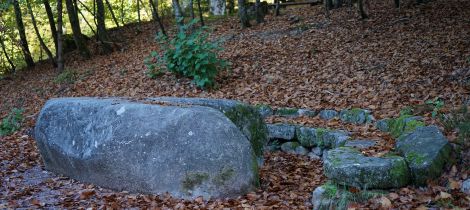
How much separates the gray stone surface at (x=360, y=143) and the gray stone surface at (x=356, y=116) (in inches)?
52.0

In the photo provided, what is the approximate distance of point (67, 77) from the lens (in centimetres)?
1489

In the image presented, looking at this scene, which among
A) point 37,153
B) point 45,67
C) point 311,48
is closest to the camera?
point 37,153

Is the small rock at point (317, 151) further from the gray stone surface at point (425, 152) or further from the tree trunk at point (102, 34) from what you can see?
the tree trunk at point (102, 34)

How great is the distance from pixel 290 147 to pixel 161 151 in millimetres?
2838

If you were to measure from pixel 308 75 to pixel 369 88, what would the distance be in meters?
1.82

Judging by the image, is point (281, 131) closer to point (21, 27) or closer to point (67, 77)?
point (67, 77)

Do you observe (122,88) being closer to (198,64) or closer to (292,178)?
(198,64)

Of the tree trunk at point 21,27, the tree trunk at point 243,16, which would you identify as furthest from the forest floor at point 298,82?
the tree trunk at point 21,27

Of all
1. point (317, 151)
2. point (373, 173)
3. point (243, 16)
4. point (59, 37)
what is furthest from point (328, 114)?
point (59, 37)

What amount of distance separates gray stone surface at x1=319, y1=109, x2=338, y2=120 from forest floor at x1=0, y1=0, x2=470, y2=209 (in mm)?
328

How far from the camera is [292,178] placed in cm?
599

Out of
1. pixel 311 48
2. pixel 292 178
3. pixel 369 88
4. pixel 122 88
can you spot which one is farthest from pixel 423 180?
pixel 122 88

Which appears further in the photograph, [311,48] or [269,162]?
[311,48]

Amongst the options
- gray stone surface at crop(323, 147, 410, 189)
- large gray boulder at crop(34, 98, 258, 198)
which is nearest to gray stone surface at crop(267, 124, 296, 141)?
large gray boulder at crop(34, 98, 258, 198)
